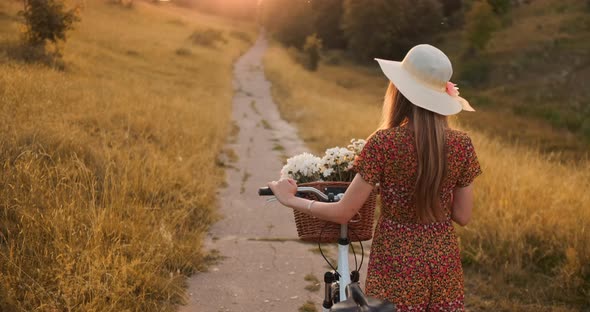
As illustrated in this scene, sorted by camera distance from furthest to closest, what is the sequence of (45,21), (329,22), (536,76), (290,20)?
1. (290,20)
2. (329,22)
3. (536,76)
4. (45,21)

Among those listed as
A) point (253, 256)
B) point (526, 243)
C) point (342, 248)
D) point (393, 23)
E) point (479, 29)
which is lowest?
point (253, 256)

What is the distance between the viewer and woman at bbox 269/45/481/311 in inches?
77.2

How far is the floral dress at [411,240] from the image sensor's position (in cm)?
198

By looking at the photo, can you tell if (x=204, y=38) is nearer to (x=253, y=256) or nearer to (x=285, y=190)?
(x=253, y=256)

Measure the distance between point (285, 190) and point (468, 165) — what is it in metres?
0.73

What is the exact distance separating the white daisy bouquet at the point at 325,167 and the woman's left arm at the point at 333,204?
0.26 metres

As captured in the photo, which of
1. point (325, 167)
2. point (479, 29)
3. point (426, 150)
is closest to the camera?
point (426, 150)

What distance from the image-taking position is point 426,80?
202 centimetres

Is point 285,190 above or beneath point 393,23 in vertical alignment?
beneath

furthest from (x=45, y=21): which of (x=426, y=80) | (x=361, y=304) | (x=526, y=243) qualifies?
(x=361, y=304)

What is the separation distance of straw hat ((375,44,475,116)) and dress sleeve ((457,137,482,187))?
15 cm

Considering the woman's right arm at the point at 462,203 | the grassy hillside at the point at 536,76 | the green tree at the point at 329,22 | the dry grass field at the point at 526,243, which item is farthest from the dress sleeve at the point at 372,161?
the green tree at the point at 329,22

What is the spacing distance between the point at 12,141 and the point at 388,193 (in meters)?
4.24

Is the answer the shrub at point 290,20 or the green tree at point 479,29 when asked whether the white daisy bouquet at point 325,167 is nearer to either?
the green tree at point 479,29
